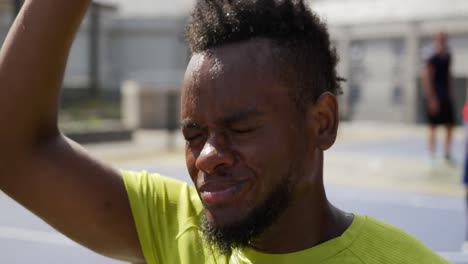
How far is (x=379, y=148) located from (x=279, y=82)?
13.4 m

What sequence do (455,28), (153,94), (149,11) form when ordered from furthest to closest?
(149,11), (455,28), (153,94)

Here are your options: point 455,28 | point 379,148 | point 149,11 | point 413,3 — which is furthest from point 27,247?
point 149,11

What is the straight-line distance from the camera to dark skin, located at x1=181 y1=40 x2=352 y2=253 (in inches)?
56.7

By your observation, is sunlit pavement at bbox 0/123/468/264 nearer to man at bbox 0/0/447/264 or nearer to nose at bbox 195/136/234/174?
man at bbox 0/0/447/264

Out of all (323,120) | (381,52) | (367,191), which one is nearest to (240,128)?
(323,120)

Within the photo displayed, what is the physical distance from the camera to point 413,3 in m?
A: 24.3

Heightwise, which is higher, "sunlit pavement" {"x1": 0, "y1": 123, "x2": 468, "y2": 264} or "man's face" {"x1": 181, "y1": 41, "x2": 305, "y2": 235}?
"man's face" {"x1": 181, "y1": 41, "x2": 305, "y2": 235}

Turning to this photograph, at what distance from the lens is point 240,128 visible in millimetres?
1444

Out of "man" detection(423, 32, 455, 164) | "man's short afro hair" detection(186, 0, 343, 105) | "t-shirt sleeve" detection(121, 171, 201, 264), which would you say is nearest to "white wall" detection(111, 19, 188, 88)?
"man" detection(423, 32, 455, 164)

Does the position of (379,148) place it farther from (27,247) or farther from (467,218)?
(27,247)

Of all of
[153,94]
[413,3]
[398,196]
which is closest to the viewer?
[398,196]

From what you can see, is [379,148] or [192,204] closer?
[192,204]

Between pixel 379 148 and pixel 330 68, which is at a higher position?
pixel 330 68

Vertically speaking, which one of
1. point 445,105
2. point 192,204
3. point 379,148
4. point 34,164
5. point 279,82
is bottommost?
point 379,148
